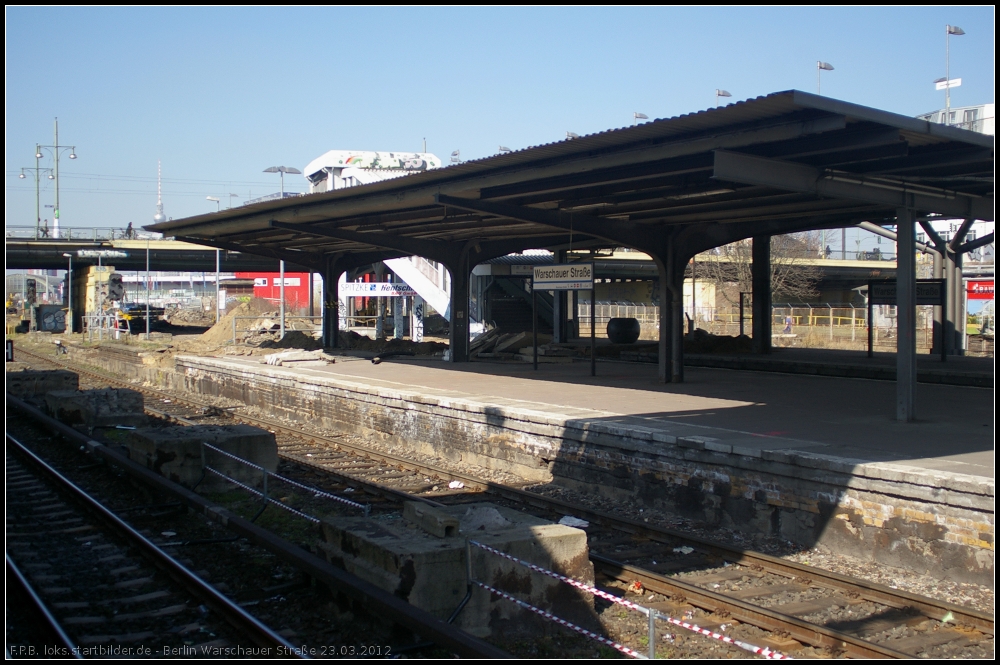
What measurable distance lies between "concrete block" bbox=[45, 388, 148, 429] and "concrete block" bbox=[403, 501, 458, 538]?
31.2 feet

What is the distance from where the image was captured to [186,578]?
690 cm

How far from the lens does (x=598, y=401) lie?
550 inches

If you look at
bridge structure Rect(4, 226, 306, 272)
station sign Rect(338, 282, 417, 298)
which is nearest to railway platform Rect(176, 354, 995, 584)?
station sign Rect(338, 282, 417, 298)

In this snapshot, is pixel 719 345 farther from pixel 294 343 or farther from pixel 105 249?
pixel 105 249

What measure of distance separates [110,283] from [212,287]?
94656mm

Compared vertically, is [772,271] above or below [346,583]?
above

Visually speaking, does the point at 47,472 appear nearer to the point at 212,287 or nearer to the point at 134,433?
the point at 134,433

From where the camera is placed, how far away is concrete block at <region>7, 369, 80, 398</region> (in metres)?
21.5

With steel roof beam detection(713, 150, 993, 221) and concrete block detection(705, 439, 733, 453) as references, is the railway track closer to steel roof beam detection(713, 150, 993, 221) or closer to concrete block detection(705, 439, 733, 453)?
concrete block detection(705, 439, 733, 453)

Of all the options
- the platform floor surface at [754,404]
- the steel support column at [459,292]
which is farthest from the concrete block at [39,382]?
the steel support column at [459,292]

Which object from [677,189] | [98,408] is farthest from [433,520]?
[98,408]

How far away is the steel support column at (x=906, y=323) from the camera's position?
432 inches

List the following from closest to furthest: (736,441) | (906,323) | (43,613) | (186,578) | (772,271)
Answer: (43,613) → (186,578) → (736,441) → (906,323) → (772,271)

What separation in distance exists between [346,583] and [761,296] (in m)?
21.6
